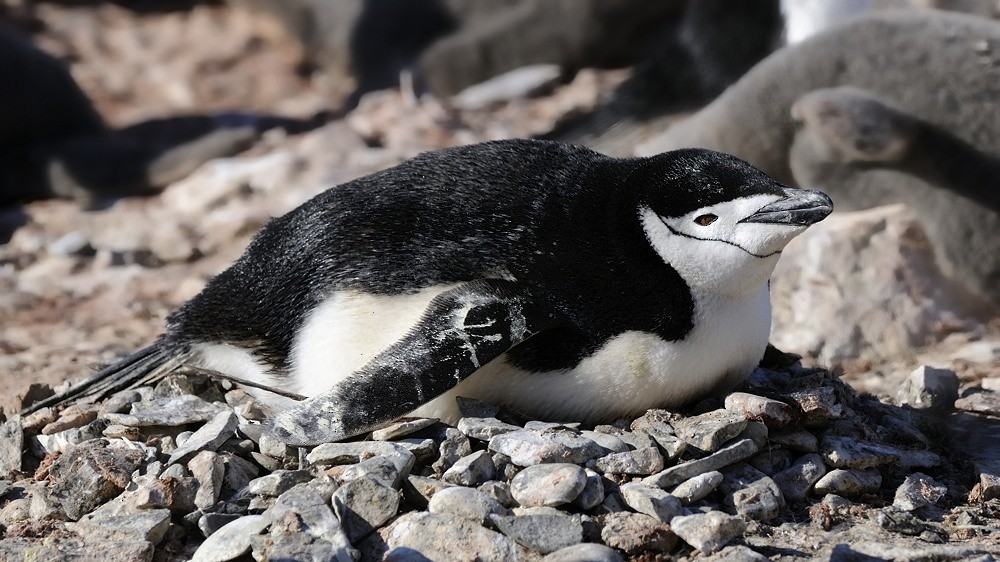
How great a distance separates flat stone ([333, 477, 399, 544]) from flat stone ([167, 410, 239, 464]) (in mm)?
368

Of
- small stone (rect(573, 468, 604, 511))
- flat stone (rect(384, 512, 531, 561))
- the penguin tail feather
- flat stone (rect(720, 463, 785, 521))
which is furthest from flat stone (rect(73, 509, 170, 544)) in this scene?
flat stone (rect(720, 463, 785, 521))

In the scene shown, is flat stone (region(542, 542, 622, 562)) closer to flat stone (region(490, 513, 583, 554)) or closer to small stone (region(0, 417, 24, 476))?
flat stone (region(490, 513, 583, 554))

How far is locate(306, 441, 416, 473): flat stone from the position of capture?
239 centimetres

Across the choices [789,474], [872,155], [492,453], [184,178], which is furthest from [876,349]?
[184,178]

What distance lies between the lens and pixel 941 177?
4.50 metres

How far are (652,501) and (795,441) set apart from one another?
1.56ft

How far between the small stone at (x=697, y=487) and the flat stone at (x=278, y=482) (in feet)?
2.49

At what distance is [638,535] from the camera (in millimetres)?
2219

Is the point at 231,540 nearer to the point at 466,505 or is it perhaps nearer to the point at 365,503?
the point at 365,503

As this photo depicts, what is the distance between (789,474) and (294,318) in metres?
1.16

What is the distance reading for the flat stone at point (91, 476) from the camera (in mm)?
2430

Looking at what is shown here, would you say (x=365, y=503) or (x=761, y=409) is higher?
(x=365, y=503)

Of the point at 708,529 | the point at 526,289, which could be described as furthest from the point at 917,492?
the point at 526,289

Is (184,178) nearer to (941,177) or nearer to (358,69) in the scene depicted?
(358,69)
